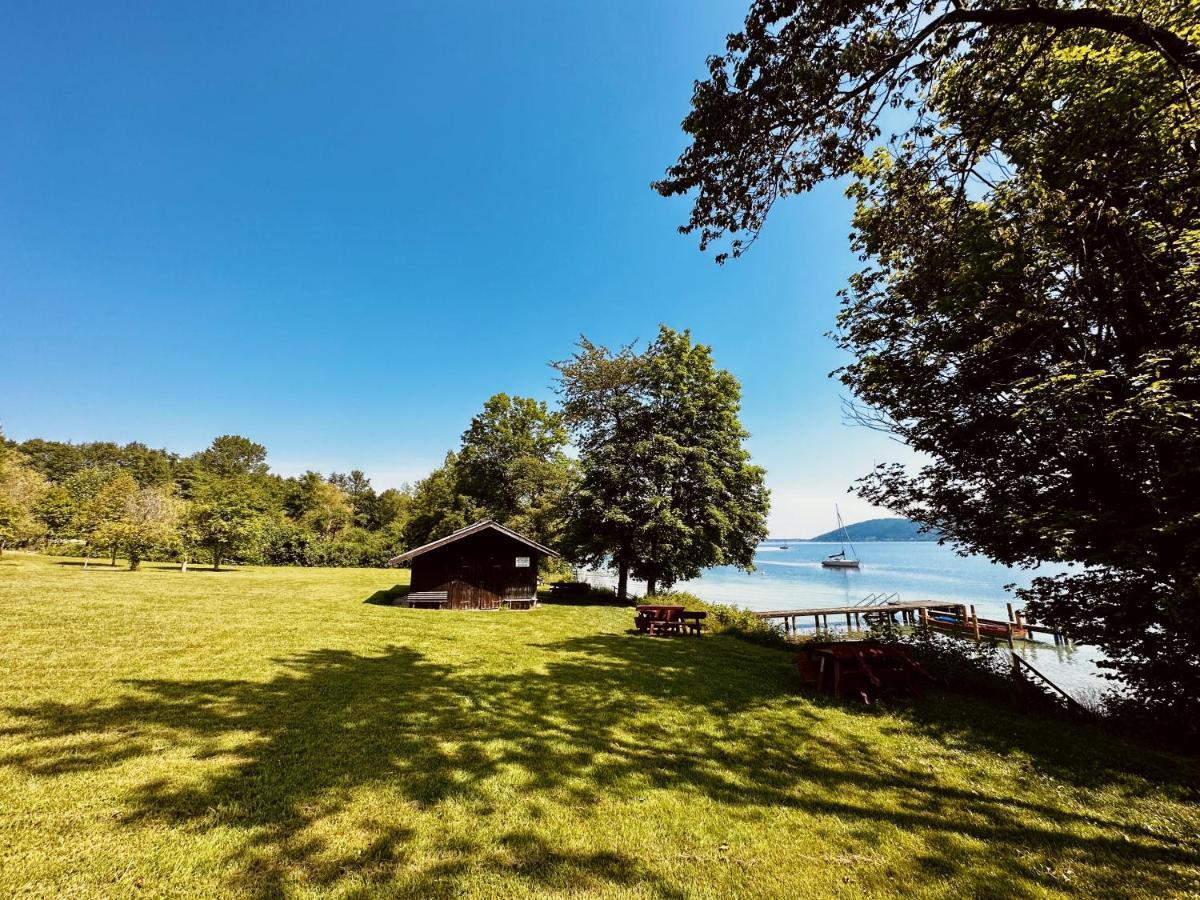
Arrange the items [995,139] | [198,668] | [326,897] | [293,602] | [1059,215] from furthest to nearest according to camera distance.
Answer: [293,602]
[198,668]
[995,139]
[1059,215]
[326,897]

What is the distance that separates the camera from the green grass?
3916mm

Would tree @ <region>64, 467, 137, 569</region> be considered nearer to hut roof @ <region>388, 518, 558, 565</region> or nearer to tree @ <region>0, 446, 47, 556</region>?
tree @ <region>0, 446, 47, 556</region>

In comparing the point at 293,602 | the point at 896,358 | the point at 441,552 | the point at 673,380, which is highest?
the point at 673,380

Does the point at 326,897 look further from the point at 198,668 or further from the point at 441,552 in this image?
the point at 441,552

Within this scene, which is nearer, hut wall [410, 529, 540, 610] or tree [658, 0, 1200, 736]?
tree [658, 0, 1200, 736]

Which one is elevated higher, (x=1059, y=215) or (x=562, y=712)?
(x=1059, y=215)

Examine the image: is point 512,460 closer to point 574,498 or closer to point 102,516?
point 574,498

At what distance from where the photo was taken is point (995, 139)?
8117 millimetres

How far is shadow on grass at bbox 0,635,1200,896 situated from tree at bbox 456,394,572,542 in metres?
27.2

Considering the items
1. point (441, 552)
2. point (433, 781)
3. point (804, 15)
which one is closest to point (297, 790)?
point (433, 781)

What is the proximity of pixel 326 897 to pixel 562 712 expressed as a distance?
4.68 metres

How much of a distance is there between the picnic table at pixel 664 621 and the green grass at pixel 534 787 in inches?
238

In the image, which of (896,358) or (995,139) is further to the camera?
(896,358)

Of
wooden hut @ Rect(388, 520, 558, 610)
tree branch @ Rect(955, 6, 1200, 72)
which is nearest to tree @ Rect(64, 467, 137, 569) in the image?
wooden hut @ Rect(388, 520, 558, 610)
